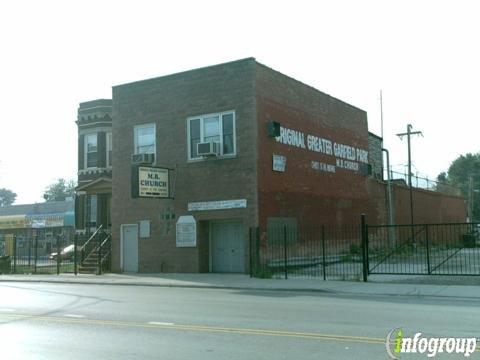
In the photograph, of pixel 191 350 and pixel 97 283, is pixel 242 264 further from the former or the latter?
pixel 191 350

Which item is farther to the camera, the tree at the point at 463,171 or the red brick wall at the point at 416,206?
the tree at the point at 463,171

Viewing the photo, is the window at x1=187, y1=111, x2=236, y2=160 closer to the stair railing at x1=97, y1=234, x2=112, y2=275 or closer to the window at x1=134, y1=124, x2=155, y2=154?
the window at x1=134, y1=124, x2=155, y2=154

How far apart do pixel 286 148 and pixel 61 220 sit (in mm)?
34391

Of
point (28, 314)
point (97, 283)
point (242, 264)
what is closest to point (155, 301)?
point (28, 314)

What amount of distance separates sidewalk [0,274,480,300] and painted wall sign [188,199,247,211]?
285cm

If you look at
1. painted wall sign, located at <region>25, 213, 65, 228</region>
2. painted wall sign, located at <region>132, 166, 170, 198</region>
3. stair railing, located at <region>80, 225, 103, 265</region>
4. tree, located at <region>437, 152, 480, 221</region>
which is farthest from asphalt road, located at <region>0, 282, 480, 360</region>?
tree, located at <region>437, 152, 480, 221</region>

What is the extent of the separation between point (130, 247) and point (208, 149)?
6.63 m

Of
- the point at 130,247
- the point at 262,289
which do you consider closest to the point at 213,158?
the point at 130,247

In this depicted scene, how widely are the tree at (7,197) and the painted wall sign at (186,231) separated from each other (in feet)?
396

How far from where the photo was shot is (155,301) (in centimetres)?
1448

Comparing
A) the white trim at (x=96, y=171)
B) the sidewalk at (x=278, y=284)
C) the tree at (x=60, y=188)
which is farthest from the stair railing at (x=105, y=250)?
the tree at (x=60, y=188)

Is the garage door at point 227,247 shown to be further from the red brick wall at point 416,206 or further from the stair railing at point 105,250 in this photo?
the red brick wall at point 416,206

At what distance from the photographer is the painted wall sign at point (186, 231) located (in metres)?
24.6

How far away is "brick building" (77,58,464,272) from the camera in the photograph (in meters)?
23.8
